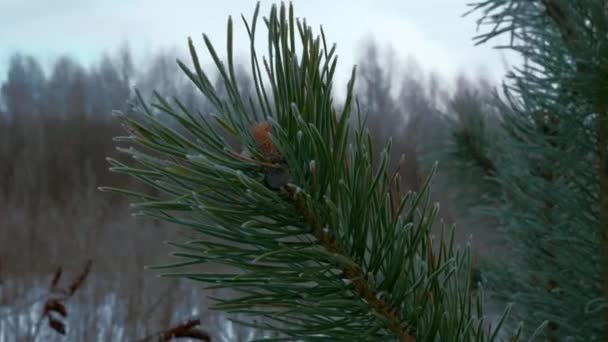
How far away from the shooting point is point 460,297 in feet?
1.04

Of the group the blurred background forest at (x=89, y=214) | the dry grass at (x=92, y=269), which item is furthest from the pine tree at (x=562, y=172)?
the dry grass at (x=92, y=269)

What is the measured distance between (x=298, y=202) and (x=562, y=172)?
323 millimetres

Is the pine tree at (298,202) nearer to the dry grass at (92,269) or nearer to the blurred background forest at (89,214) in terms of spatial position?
the blurred background forest at (89,214)

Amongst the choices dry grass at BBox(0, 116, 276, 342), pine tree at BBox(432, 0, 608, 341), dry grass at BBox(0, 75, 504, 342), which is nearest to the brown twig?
pine tree at BBox(432, 0, 608, 341)

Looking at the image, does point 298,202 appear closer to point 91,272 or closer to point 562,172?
point 562,172

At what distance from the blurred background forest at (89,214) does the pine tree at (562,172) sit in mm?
153

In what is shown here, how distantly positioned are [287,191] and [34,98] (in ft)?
26.3

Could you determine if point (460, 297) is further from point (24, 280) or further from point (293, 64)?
point (24, 280)

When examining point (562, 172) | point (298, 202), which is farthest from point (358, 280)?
point (562, 172)

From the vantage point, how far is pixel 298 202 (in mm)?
280

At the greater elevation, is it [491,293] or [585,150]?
[585,150]

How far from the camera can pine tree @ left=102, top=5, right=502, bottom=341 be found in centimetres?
26

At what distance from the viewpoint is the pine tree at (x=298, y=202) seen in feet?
0.85

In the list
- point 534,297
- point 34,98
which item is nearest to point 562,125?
point 534,297
